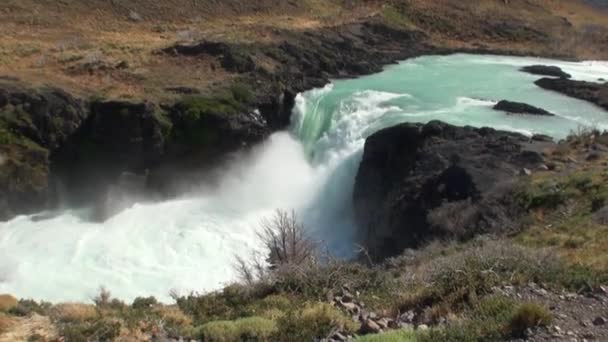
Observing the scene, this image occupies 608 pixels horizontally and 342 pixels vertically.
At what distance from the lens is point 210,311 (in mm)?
12227

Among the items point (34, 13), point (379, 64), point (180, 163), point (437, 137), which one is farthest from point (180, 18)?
point (437, 137)

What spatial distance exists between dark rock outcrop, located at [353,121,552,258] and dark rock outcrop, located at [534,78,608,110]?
47.9 feet

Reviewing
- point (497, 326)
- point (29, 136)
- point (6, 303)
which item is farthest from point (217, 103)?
point (497, 326)

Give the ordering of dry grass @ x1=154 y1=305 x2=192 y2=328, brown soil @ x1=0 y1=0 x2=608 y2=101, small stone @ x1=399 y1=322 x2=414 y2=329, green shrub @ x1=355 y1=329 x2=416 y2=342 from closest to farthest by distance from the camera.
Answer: green shrub @ x1=355 y1=329 x2=416 y2=342 < small stone @ x1=399 y1=322 x2=414 y2=329 < dry grass @ x1=154 y1=305 x2=192 y2=328 < brown soil @ x1=0 y1=0 x2=608 y2=101

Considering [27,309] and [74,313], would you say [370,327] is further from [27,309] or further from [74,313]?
[27,309]

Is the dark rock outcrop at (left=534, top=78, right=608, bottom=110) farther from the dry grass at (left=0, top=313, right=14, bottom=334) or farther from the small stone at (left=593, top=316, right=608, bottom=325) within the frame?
the dry grass at (left=0, top=313, right=14, bottom=334)

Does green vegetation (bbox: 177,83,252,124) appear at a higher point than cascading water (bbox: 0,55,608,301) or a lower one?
higher

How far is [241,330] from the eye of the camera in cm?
1015

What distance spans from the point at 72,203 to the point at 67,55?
529 inches

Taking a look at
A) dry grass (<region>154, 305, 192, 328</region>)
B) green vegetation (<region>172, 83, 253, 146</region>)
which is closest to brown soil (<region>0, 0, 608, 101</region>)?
green vegetation (<region>172, 83, 253, 146</region>)

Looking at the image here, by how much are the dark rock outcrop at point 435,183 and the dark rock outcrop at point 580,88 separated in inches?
575

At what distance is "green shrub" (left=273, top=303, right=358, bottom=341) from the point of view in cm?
963

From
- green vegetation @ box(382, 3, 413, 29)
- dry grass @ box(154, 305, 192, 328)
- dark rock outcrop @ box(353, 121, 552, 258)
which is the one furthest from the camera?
green vegetation @ box(382, 3, 413, 29)

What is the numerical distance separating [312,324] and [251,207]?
75.5ft
